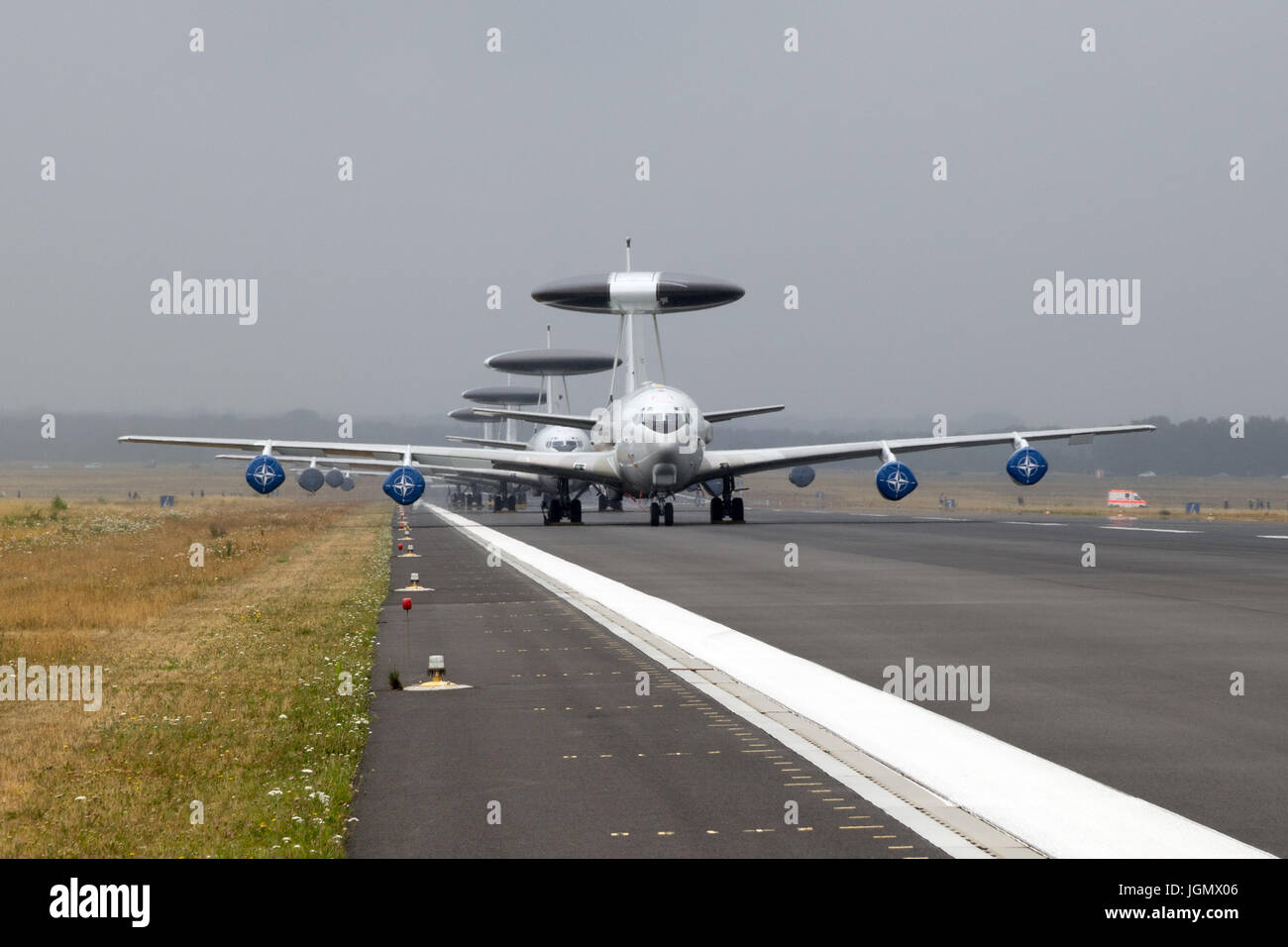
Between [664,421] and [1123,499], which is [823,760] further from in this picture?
[1123,499]

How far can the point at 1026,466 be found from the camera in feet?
166

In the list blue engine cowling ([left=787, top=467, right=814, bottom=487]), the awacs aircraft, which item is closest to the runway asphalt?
the awacs aircraft

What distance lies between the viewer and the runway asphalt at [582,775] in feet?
25.1

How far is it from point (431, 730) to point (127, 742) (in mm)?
2518

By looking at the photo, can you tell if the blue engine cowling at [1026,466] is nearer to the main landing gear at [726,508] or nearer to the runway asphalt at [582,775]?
the main landing gear at [726,508]

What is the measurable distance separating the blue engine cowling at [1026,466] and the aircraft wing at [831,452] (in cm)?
116

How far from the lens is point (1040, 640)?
57.0ft

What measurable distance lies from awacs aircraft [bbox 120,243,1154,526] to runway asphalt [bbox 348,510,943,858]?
108 feet

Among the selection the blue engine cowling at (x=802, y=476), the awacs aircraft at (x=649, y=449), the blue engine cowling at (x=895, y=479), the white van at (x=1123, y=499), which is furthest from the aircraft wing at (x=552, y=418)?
the white van at (x=1123, y=499)

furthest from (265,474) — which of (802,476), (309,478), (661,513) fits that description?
(309,478)

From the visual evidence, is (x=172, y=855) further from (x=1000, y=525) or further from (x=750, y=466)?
(x=1000, y=525)

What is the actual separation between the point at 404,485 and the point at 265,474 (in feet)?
17.6

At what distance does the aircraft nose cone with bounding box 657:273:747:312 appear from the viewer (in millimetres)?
59625
